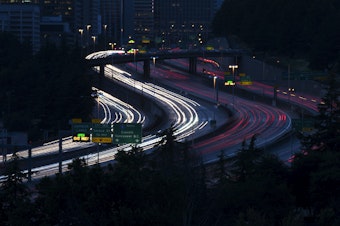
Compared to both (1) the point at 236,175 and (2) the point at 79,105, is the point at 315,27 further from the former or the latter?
(1) the point at 236,175

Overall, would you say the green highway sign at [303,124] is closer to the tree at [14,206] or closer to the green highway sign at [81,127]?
the green highway sign at [81,127]

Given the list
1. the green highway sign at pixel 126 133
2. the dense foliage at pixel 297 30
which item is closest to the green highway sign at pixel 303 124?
the green highway sign at pixel 126 133

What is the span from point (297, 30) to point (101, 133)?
305 ft

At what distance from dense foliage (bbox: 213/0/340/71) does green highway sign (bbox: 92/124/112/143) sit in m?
74.8

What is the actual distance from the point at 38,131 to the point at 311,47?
59.6 metres

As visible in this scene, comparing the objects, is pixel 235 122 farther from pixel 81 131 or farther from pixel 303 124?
pixel 81 131

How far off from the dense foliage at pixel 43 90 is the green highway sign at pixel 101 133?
35327 millimetres

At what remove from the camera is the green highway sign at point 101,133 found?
6512cm

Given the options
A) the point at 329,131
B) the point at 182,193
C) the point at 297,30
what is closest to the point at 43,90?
the point at 297,30

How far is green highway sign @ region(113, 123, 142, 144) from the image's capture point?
65500 millimetres

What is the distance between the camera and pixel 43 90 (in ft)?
366

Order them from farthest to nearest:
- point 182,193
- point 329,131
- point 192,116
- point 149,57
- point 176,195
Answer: point 149,57 → point 192,116 → point 329,131 → point 182,193 → point 176,195

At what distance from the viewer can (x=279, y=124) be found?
10150 cm

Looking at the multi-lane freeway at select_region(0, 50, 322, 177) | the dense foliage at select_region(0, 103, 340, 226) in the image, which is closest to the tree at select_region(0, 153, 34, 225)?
the dense foliage at select_region(0, 103, 340, 226)
